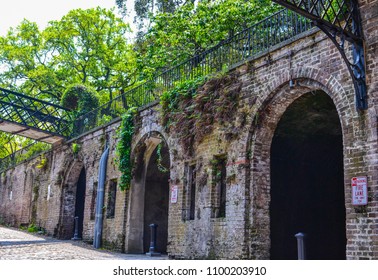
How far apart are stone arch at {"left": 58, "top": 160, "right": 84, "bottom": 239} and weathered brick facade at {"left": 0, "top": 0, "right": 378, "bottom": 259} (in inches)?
187

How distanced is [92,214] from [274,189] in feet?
31.5

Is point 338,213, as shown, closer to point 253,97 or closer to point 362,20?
point 253,97

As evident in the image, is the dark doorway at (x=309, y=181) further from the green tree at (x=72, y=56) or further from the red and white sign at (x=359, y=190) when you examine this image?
the green tree at (x=72, y=56)

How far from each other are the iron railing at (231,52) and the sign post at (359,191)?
12.5 ft

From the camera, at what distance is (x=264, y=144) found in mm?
11320

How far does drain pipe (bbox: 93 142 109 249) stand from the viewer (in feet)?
57.0

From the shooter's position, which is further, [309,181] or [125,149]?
[125,149]

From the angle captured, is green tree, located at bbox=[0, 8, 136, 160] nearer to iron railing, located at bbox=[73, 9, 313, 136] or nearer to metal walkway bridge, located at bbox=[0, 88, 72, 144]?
metal walkway bridge, located at bbox=[0, 88, 72, 144]

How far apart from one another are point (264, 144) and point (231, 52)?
307 centimetres

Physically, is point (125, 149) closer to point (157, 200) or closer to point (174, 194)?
point (157, 200)

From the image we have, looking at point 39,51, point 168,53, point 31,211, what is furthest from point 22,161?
point 168,53

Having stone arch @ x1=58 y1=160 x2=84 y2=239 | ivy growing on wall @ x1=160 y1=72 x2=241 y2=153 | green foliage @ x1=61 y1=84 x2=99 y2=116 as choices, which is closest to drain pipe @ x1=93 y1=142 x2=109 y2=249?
stone arch @ x1=58 y1=160 x2=84 y2=239

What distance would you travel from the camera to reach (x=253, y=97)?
11.3 meters

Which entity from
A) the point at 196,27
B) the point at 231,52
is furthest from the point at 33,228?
the point at 231,52
